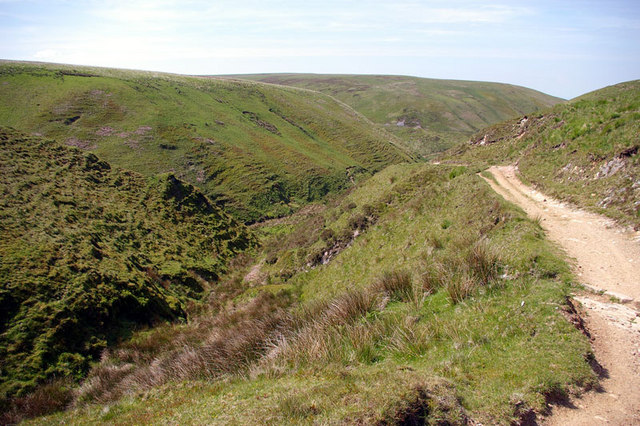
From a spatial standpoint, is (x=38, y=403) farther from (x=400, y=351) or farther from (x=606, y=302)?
(x=606, y=302)

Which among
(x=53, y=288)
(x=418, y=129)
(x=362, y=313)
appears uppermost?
(x=418, y=129)

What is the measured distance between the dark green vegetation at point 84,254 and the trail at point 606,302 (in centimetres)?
1357

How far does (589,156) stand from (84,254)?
23876 millimetres

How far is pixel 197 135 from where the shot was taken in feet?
153

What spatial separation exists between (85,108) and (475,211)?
165 ft

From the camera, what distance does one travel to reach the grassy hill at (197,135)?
128 ft

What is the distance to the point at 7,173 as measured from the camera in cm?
1898

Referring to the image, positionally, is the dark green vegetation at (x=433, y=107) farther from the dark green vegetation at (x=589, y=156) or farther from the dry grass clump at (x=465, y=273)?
the dry grass clump at (x=465, y=273)

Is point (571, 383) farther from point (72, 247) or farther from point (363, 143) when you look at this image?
point (363, 143)

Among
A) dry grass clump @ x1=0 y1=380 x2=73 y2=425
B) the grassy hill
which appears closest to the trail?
dry grass clump @ x1=0 y1=380 x2=73 y2=425

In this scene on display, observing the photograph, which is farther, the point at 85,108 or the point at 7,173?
the point at 85,108

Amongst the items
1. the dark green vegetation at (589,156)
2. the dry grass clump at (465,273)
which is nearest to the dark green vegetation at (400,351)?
the dry grass clump at (465,273)

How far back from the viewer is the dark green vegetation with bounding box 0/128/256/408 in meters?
11.2

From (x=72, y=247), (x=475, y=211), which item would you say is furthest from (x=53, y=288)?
(x=475, y=211)
